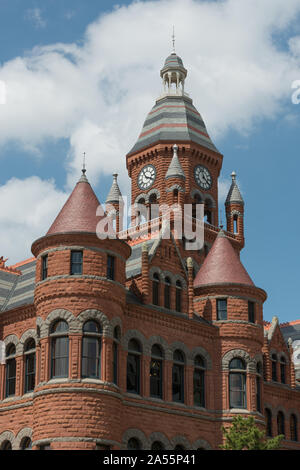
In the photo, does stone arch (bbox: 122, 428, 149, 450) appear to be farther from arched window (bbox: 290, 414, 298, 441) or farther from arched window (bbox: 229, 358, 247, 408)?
arched window (bbox: 290, 414, 298, 441)

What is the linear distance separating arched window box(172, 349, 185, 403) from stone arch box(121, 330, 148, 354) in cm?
260

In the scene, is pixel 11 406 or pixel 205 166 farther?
pixel 205 166

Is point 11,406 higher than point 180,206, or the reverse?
point 180,206

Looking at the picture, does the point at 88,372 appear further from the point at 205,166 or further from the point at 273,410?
the point at 205,166

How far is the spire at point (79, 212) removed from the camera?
137ft

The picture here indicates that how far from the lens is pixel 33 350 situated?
43188 mm

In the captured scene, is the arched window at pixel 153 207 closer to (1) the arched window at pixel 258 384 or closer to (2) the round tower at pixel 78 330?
(1) the arched window at pixel 258 384

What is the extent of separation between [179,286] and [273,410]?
41.4 feet

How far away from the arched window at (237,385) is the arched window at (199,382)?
64.0 inches

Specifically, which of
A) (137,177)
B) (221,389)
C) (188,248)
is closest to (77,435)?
(221,389)

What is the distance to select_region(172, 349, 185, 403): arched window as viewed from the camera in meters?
45.2

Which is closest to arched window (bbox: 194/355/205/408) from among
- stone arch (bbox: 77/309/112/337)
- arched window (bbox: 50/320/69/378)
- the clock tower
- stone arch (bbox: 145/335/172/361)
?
stone arch (bbox: 145/335/172/361)

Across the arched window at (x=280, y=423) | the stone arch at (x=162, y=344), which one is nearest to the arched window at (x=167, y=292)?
A: the stone arch at (x=162, y=344)
